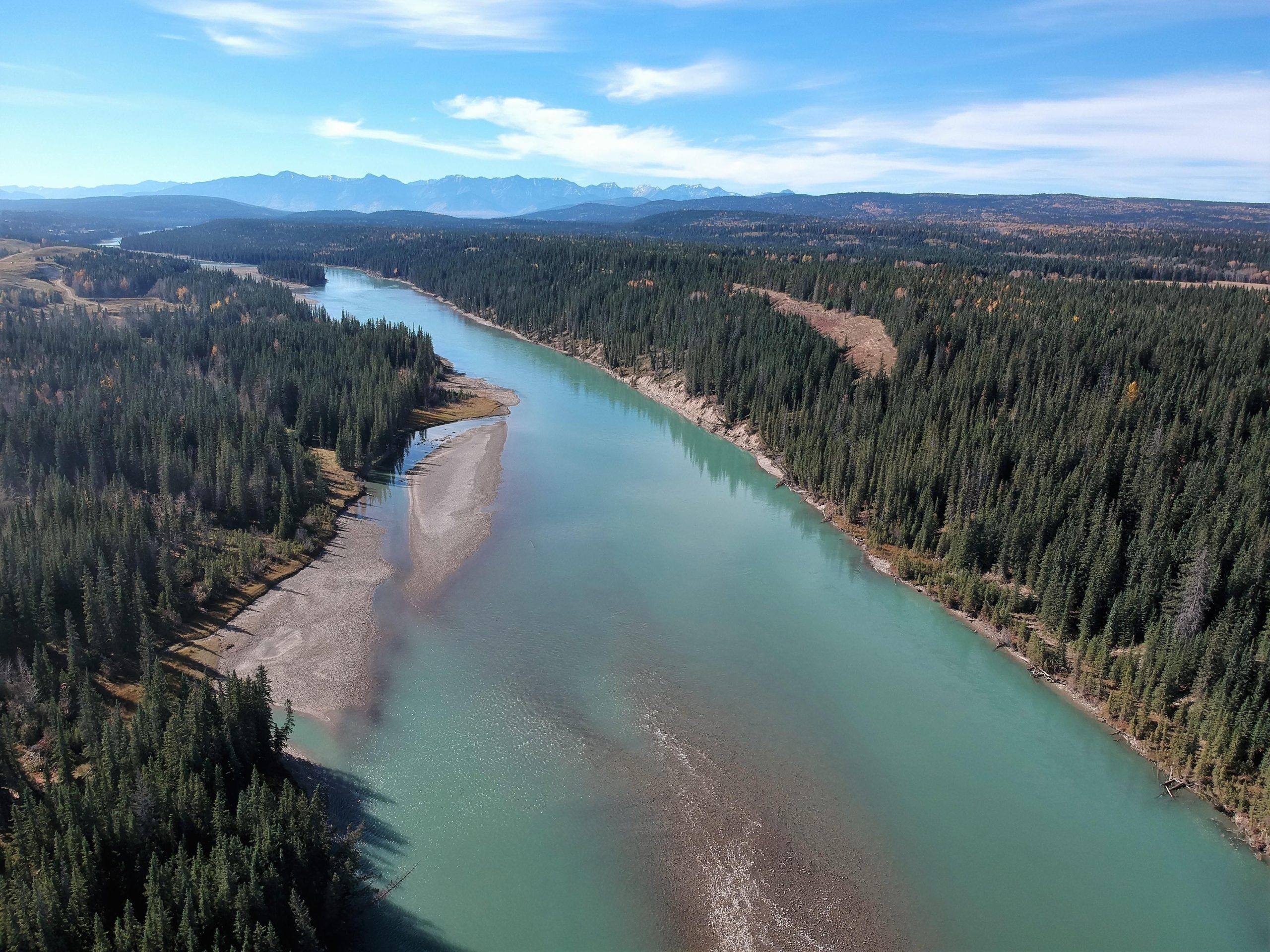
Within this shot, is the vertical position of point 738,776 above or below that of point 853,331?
below

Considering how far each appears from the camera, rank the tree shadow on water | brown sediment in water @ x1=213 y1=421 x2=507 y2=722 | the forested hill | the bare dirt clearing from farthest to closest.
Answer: the bare dirt clearing
brown sediment in water @ x1=213 y1=421 x2=507 y2=722
the forested hill
the tree shadow on water

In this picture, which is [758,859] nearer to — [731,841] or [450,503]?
[731,841]

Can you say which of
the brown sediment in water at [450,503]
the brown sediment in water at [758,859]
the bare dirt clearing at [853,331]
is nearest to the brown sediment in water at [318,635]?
the brown sediment in water at [450,503]

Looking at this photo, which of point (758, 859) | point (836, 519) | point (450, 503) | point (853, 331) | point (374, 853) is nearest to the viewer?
point (374, 853)

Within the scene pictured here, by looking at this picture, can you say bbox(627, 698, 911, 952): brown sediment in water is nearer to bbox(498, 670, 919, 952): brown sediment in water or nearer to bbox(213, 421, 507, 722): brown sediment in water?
bbox(498, 670, 919, 952): brown sediment in water

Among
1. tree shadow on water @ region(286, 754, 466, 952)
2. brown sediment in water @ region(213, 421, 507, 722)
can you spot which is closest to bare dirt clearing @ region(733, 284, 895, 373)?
Answer: brown sediment in water @ region(213, 421, 507, 722)

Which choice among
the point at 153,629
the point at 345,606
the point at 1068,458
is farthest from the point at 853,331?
the point at 153,629

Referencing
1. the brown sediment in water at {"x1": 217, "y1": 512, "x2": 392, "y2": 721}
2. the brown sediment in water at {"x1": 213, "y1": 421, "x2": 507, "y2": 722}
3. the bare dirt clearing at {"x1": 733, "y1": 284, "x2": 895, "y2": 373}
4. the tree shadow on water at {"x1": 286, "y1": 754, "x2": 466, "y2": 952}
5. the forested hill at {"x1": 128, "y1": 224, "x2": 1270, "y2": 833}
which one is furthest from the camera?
the bare dirt clearing at {"x1": 733, "y1": 284, "x2": 895, "y2": 373}
